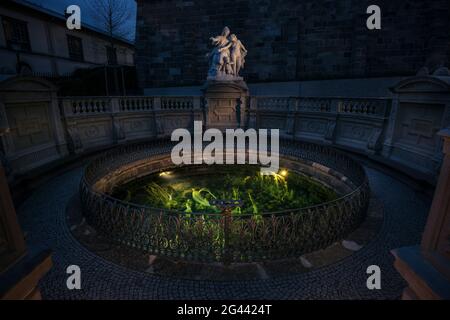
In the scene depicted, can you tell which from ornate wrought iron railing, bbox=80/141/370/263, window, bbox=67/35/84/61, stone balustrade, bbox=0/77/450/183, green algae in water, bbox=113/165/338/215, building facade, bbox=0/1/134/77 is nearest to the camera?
ornate wrought iron railing, bbox=80/141/370/263

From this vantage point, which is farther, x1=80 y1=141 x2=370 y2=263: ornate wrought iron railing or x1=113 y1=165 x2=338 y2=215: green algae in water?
x1=113 y1=165 x2=338 y2=215: green algae in water

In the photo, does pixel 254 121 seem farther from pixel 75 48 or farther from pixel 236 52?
pixel 75 48

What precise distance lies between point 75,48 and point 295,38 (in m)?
19.8

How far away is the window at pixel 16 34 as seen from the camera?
16820 millimetres

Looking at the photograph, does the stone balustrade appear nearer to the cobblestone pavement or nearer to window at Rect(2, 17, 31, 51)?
the cobblestone pavement

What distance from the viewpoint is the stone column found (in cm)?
180

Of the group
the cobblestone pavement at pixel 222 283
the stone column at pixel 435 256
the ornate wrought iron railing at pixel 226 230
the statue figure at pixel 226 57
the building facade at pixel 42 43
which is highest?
the building facade at pixel 42 43

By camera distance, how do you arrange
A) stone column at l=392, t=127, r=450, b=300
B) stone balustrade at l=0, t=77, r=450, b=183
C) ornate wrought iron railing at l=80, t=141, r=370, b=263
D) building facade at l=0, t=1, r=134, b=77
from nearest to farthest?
stone column at l=392, t=127, r=450, b=300 < ornate wrought iron railing at l=80, t=141, r=370, b=263 < stone balustrade at l=0, t=77, r=450, b=183 < building facade at l=0, t=1, r=134, b=77

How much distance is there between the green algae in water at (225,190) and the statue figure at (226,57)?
193 inches

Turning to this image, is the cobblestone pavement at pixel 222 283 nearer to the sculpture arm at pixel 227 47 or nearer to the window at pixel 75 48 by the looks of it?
the sculpture arm at pixel 227 47

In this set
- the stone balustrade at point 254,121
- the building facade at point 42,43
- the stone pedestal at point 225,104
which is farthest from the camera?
the building facade at point 42,43

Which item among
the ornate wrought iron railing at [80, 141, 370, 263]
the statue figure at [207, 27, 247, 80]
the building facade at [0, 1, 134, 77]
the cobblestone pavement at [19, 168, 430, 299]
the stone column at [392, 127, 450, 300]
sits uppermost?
the building facade at [0, 1, 134, 77]

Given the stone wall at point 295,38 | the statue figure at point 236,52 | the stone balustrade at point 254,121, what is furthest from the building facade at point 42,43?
the statue figure at point 236,52

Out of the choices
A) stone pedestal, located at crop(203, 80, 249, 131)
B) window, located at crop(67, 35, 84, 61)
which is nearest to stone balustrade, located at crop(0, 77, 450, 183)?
stone pedestal, located at crop(203, 80, 249, 131)
